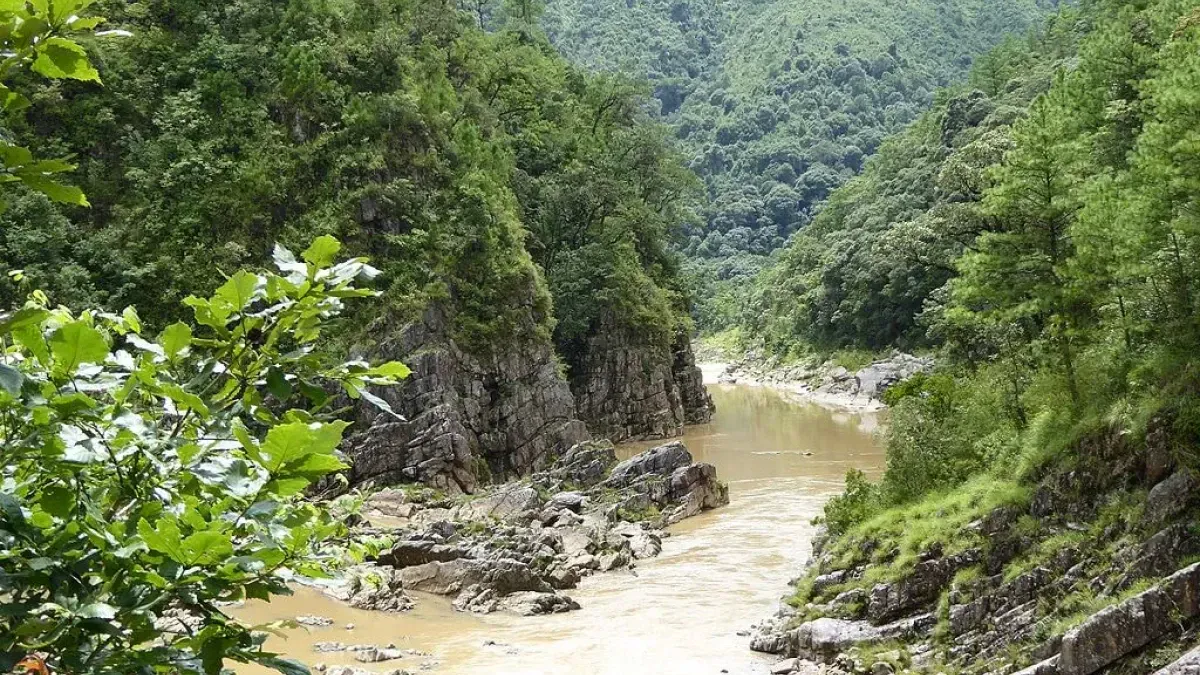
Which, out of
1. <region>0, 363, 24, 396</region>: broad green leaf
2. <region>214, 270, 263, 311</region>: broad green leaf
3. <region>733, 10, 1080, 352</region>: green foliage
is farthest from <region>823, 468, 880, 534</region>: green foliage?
<region>733, 10, 1080, 352</region>: green foliage

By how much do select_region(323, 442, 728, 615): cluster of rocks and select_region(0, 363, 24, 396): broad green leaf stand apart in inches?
608

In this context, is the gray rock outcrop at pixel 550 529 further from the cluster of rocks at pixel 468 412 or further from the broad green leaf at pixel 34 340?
the broad green leaf at pixel 34 340

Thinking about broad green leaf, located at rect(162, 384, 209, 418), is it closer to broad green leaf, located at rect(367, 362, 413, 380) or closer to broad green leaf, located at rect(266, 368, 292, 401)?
broad green leaf, located at rect(266, 368, 292, 401)

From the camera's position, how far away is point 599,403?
4678cm

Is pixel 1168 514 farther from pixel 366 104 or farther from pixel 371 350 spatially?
pixel 366 104

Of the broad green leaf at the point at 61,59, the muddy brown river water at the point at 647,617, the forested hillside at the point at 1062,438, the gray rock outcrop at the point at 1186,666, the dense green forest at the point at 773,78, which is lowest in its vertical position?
the muddy brown river water at the point at 647,617

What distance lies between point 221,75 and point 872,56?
5489 inches

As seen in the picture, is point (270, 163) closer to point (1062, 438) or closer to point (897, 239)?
point (1062, 438)

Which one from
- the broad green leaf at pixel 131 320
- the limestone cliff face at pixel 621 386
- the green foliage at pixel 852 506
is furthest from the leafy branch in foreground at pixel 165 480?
the limestone cliff face at pixel 621 386

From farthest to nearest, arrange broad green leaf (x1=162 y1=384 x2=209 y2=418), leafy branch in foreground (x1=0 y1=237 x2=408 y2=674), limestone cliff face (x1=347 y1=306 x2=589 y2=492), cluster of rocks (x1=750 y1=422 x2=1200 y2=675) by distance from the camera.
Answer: limestone cliff face (x1=347 y1=306 x2=589 y2=492)
cluster of rocks (x1=750 y1=422 x2=1200 y2=675)
broad green leaf (x1=162 y1=384 x2=209 y2=418)
leafy branch in foreground (x1=0 y1=237 x2=408 y2=674)

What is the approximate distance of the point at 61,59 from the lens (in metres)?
2.17

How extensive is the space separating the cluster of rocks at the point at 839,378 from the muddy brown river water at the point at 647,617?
Result: 2385 cm

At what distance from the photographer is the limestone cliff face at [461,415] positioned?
103 feet

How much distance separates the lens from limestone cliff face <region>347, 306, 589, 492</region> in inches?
1238
